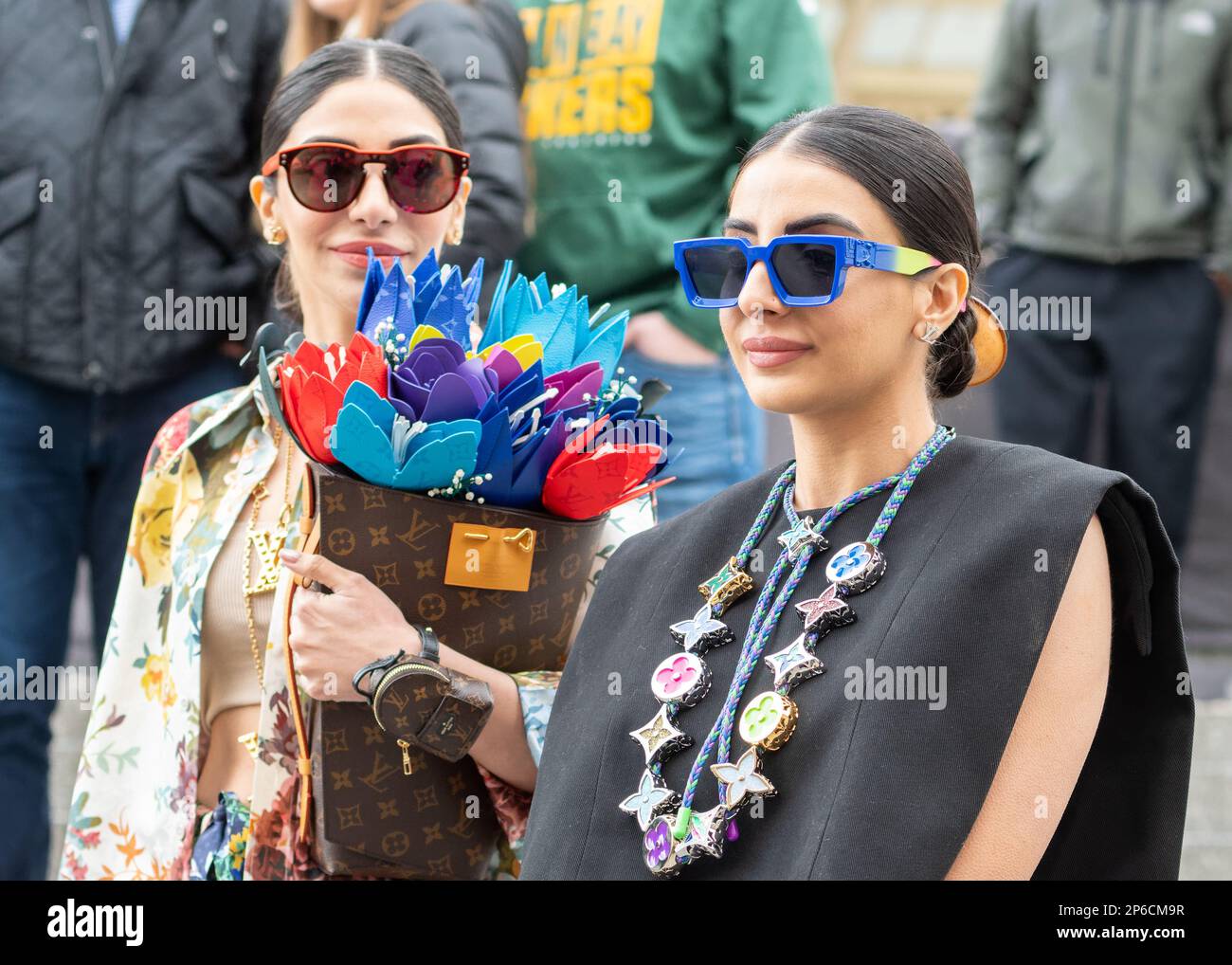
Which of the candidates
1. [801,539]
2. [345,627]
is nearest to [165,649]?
[345,627]

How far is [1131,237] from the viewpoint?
16.0 feet

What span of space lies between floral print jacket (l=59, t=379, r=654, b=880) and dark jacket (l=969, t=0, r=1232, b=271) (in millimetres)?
2515

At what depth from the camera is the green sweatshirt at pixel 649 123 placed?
13.4ft

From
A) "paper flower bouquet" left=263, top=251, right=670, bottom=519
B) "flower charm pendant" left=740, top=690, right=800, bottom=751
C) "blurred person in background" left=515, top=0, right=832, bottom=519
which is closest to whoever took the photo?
"flower charm pendant" left=740, top=690, right=800, bottom=751

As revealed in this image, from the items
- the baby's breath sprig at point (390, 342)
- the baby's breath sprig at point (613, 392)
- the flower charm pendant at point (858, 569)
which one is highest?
the baby's breath sprig at point (390, 342)

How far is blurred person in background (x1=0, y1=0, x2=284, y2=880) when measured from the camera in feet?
12.9

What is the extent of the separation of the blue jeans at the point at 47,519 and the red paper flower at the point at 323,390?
64.9 inches

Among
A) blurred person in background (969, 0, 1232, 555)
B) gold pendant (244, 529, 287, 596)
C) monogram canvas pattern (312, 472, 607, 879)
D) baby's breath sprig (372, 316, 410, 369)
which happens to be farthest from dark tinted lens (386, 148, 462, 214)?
blurred person in background (969, 0, 1232, 555)

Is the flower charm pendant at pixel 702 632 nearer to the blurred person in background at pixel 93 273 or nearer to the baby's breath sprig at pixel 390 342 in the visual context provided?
the baby's breath sprig at pixel 390 342

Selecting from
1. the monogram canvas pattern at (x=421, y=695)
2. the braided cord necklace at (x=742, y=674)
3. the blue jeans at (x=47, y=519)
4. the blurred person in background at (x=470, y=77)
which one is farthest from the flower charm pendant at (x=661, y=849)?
the blue jeans at (x=47, y=519)

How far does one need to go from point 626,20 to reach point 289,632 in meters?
2.10

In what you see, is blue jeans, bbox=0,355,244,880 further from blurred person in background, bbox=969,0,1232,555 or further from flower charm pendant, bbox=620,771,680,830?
blurred person in background, bbox=969,0,1232,555

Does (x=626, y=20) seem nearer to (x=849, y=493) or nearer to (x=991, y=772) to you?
(x=849, y=493)

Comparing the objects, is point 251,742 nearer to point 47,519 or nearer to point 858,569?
point 858,569
